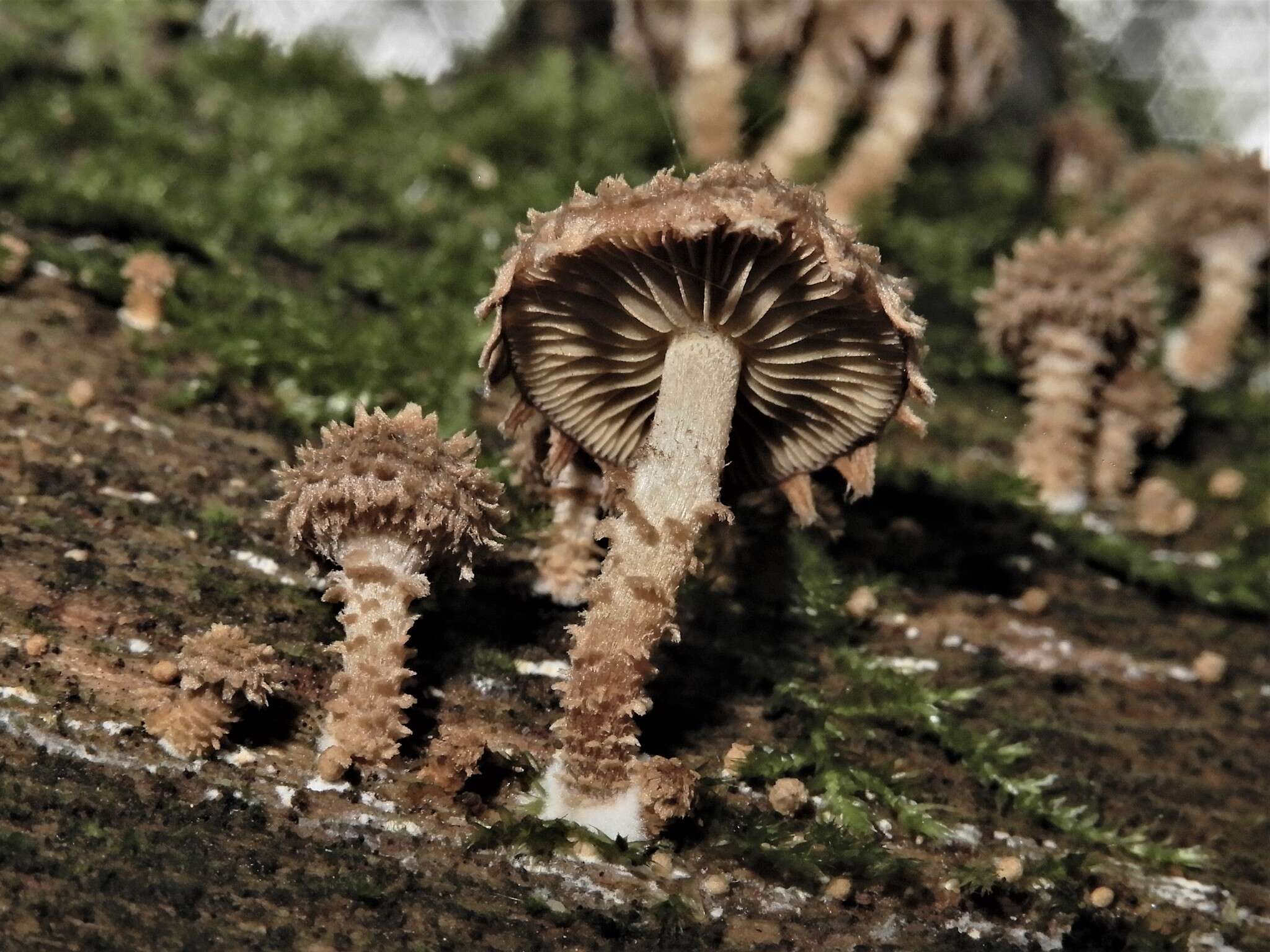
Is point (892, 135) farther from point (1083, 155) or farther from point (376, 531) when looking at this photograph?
point (376, 531)

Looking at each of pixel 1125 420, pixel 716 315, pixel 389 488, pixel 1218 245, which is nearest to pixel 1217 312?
pixel 1218 245

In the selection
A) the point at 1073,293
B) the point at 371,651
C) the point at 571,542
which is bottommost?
the point at 371,651

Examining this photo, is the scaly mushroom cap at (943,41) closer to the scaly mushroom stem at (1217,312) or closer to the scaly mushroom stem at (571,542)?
the scaly mushroom stem at (1217,312)

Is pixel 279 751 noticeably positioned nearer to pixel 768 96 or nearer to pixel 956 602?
pixel 956 602

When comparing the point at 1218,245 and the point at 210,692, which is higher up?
the point at 1218,245

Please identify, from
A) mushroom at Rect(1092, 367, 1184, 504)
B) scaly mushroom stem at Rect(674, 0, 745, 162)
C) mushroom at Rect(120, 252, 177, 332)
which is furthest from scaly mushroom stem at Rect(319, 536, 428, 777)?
scaly mushroom stem at Rect(674, 0, 745, 162)

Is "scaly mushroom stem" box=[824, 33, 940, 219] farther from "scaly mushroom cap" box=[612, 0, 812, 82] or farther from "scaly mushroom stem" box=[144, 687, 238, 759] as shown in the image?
"scaly mushroom stem" box=[144, 687, 238, 759]

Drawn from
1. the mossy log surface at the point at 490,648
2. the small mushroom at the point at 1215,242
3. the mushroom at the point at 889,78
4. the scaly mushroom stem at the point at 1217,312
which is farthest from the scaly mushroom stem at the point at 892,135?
the scaly mushroom stem at the point at 1217,312

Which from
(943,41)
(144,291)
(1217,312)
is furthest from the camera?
(943,41)
